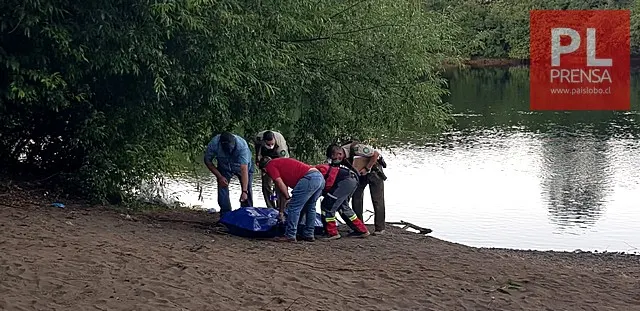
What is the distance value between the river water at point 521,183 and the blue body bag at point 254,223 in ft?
24.7

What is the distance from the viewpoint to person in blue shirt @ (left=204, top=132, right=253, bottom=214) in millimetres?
11477

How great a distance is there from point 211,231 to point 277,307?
4080 millimetres

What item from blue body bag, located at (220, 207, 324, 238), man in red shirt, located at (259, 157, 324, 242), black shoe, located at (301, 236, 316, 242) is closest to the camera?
man in red shirt, located at (259, 157, 324, 242)

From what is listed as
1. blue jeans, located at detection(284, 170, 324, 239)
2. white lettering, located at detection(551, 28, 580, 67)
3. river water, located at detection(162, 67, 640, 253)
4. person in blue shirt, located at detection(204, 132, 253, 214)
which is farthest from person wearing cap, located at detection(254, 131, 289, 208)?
white lettering, located at detection(551, 28, 580, 67)

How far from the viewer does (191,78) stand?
1144 cm

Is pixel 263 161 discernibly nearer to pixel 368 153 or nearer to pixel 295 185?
pixel 295 185

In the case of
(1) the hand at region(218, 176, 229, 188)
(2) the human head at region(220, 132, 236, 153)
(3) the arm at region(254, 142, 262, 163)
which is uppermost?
(2) the human head at region(220, 132, 236, 153)

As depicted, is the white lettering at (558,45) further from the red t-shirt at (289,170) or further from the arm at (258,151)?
the red t-shirt at (289,170)

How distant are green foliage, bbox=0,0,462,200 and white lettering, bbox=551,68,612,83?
1445 inches

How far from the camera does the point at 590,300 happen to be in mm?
8602

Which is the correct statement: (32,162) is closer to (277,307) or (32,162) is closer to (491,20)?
(277,307)

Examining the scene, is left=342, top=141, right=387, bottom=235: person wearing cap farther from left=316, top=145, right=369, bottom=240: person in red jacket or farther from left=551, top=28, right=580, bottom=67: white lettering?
left=551, top=28, right=580, bottom=67: white lettering

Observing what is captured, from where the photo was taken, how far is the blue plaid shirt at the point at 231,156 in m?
11.6

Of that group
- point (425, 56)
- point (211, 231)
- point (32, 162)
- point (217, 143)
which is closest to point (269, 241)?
point (211, 231)
